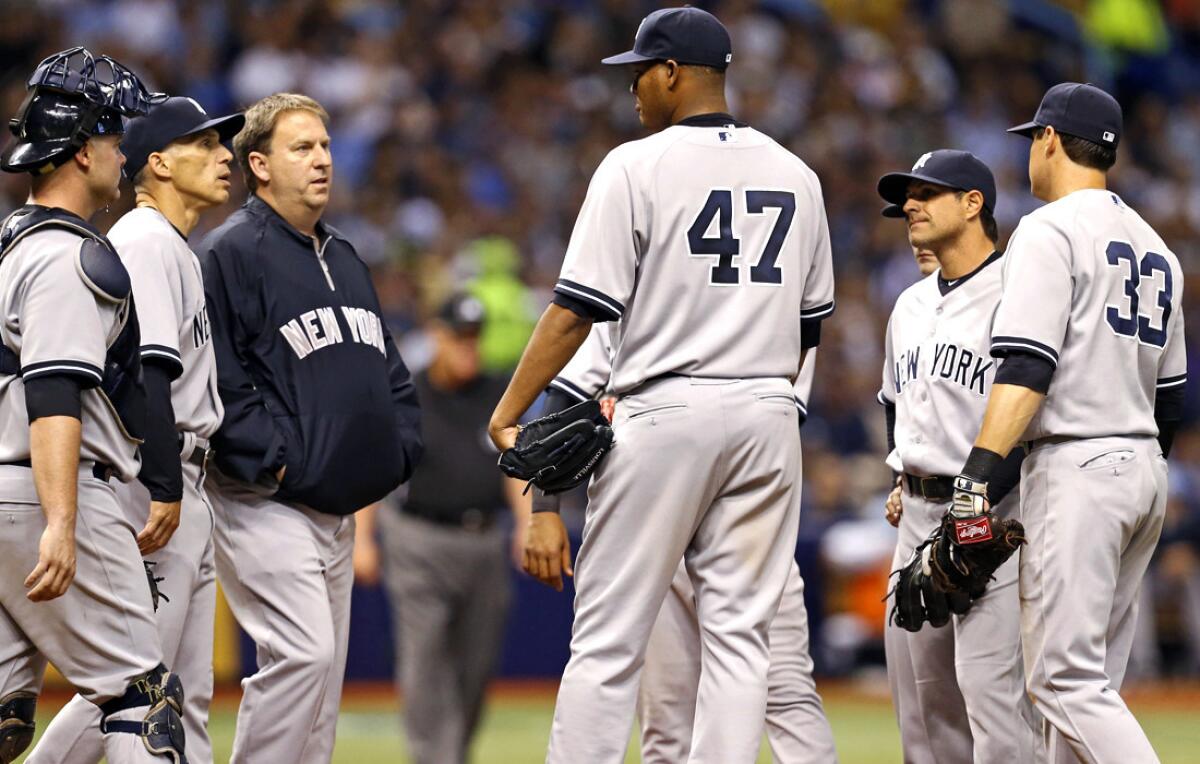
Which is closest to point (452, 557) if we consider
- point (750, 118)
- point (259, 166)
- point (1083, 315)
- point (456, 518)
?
point (456, 518)

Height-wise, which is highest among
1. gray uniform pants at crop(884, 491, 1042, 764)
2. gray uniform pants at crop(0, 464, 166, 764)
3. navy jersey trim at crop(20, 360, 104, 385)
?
navy jersey trim at crop(20, 360, 104, 385)

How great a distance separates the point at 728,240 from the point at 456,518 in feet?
12.4

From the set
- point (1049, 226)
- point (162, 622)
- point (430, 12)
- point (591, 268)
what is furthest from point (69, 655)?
point (430, 12)

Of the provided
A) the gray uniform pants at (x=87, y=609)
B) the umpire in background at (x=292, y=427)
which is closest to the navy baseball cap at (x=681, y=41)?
the umpire in background at (x=292, y=427)

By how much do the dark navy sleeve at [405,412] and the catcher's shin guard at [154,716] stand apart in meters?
1.51

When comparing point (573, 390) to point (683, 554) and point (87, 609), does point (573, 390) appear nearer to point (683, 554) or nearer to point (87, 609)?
point (683, 554)

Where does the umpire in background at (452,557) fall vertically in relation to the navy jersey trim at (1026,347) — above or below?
below

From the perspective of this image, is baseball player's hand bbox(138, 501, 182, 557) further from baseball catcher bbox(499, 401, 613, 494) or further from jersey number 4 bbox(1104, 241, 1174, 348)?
jersey number 4 bbox(1104, 241, 1174, 348)

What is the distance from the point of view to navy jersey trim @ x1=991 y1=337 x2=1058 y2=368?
520 centimetres

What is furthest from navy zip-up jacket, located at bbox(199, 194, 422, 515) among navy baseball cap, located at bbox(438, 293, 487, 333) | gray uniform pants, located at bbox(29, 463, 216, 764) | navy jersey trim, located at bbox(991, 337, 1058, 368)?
navy baseball cap, located at bbox(438, 293, 487, 333)

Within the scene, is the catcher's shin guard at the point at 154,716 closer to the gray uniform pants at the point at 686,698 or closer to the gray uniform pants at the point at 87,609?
the gray uniform pants at the point at 87,609

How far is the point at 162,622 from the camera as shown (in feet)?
17.0

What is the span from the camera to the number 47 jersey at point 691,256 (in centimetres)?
501

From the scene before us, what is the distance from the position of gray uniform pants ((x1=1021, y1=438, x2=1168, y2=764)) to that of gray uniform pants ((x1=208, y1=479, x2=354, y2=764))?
230 cm
